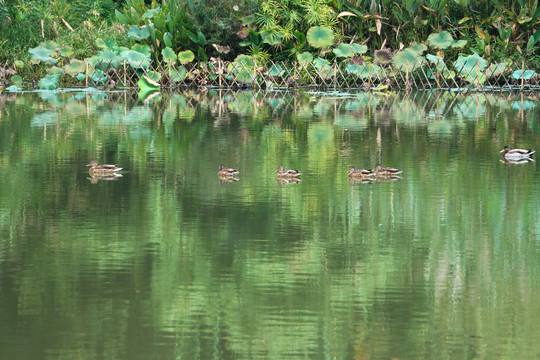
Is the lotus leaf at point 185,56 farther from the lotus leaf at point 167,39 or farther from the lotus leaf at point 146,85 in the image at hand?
the lotus leaf at point 146,85

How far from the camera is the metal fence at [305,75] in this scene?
30641 mm

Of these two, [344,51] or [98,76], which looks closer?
[344,51]

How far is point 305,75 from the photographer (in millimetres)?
32469

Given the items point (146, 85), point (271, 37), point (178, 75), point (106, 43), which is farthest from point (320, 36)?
point (106, 43)

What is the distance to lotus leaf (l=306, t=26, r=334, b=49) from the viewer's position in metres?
32.0

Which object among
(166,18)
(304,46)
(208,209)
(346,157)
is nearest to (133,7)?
(166,18)

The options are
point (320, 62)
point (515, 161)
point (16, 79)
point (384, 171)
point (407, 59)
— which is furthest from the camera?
point (16, 79)

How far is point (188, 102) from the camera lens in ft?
85.3

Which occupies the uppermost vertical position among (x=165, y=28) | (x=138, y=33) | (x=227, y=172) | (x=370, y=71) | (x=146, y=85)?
(x=165, y=28)

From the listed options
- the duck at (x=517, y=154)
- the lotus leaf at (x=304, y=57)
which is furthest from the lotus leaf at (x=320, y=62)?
the duck at (x=517, y=154)

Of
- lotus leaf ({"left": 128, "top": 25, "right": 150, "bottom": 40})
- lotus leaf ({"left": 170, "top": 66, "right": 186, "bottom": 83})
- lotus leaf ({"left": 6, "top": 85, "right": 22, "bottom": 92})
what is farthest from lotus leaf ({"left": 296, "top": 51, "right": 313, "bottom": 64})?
lotus leaf ({"left": 6, "top": 85, "right": 22, "bottom": 92})

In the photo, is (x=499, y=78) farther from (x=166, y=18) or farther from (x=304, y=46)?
(x=166, y=18)

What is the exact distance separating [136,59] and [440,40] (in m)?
9.14

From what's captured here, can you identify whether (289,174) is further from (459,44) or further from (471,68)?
(459,44)
